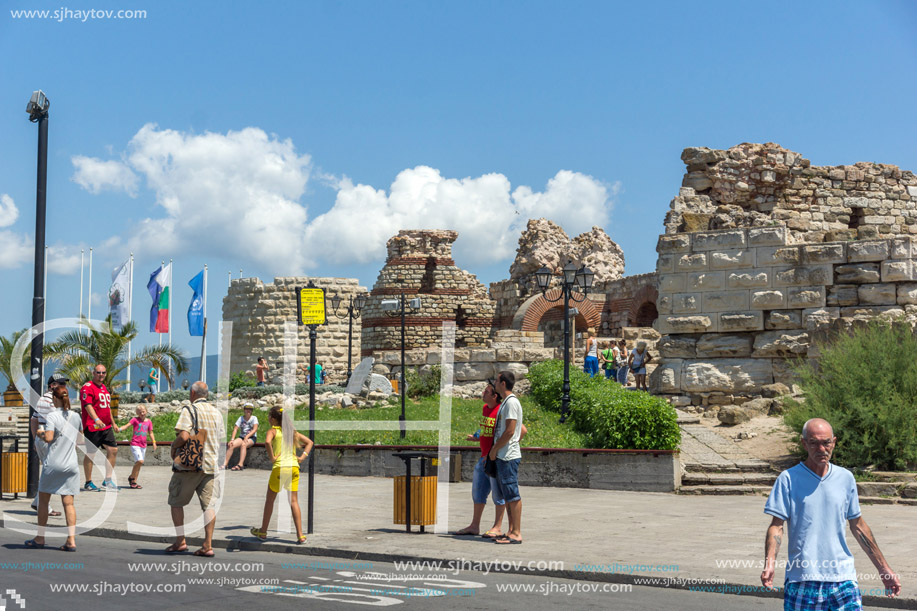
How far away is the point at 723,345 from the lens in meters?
17.5

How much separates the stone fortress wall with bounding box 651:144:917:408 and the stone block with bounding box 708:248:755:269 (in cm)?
2

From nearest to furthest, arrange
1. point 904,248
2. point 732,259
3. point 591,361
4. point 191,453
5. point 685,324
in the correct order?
point 191,453, point 904,248, point 732,259, point 685,324, point 591,361

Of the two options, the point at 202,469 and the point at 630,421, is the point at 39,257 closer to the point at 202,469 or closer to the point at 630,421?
the point at 202,469

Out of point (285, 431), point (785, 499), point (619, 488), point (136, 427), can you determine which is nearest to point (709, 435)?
point (619, 488)

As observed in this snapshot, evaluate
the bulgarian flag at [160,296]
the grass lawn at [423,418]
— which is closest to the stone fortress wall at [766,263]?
the grass lawn at [423,418]

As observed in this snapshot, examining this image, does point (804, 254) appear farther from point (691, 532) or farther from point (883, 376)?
point (691, 532)

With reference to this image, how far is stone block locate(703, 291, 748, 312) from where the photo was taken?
A: 17.4 meters

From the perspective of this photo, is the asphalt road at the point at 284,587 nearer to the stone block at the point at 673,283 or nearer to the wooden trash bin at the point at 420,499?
the wooden trash bin at the point at 420,499

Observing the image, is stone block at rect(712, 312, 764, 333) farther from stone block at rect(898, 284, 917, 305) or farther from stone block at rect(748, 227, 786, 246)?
stone block at rect(898, 284, 917, 305)

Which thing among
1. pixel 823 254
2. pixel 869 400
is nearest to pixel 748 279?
pixel 823 254

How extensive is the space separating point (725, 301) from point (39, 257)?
11833mm

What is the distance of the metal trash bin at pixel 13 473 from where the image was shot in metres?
13.5

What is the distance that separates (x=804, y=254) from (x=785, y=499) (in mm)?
13184

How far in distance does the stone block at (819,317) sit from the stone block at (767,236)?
138 cm
